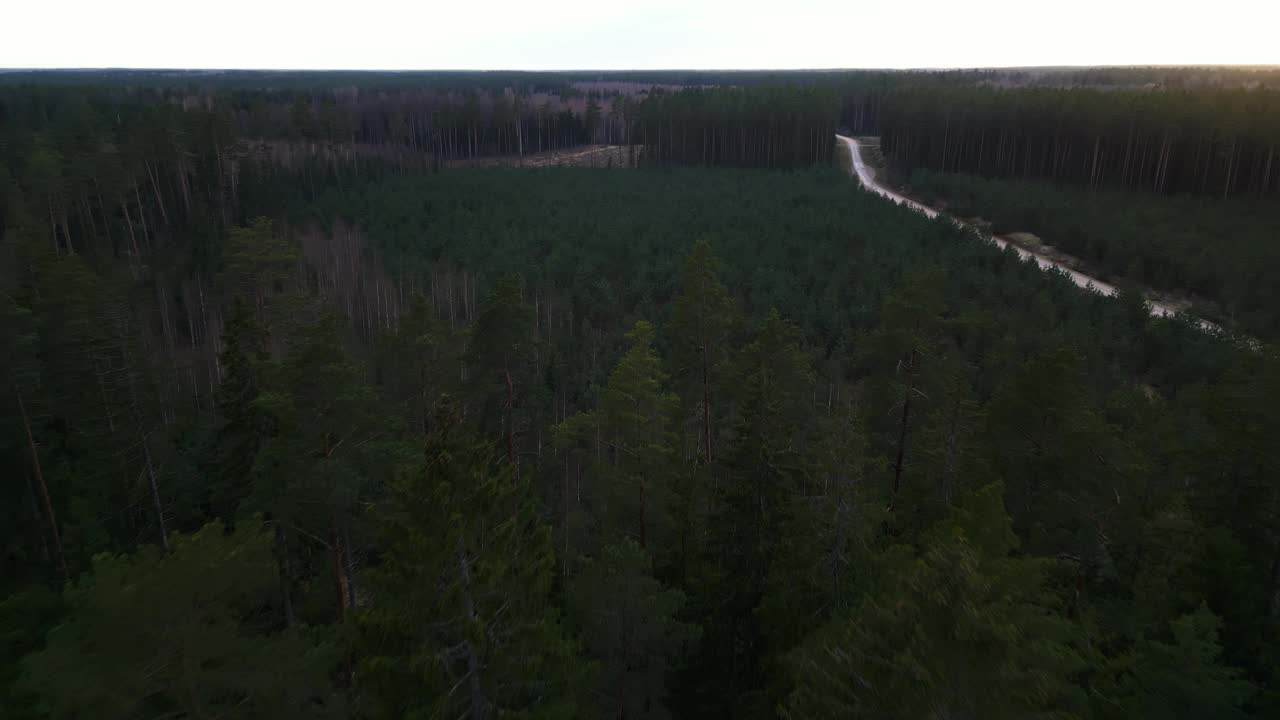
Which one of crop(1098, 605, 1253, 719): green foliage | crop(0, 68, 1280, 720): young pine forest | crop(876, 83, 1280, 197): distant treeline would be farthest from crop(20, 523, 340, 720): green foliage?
crop(876, 83, 1280, 197): distant treeline

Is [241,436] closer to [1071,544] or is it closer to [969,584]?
[969,584]

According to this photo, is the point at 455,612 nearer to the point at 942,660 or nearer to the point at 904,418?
the point at 942,660

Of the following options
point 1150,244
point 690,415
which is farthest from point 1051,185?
point 690,415

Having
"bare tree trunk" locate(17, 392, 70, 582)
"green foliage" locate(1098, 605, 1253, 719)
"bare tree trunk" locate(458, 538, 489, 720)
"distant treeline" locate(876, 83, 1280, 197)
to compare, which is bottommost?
"bare tree trunk" locate(17, 392, 70, 582)

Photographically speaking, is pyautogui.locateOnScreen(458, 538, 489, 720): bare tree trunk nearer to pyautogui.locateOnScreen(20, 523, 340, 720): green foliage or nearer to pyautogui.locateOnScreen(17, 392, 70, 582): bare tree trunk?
pyautogui.locateOnScreen(20, 523, 340, 720): green foliage

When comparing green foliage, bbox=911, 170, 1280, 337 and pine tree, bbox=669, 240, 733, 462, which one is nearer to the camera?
pine tree, bbox=669, 240, 733, 462

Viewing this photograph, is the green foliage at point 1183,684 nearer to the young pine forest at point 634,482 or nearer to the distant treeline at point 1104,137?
the young pine forest at point 634,482

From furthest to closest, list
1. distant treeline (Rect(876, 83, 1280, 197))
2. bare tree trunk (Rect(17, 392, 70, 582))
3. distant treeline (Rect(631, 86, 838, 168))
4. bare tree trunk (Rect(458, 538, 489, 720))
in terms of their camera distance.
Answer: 1. distant treeline (Rect(631, 86, 838, 168))
2. distant treeline (Rect(876, 83, 1280, 197))
3. bare tree trunk (Rect(17, 392, 70, 582))
4. bare tree trunk (Rect(458, 538, 489, 720))
